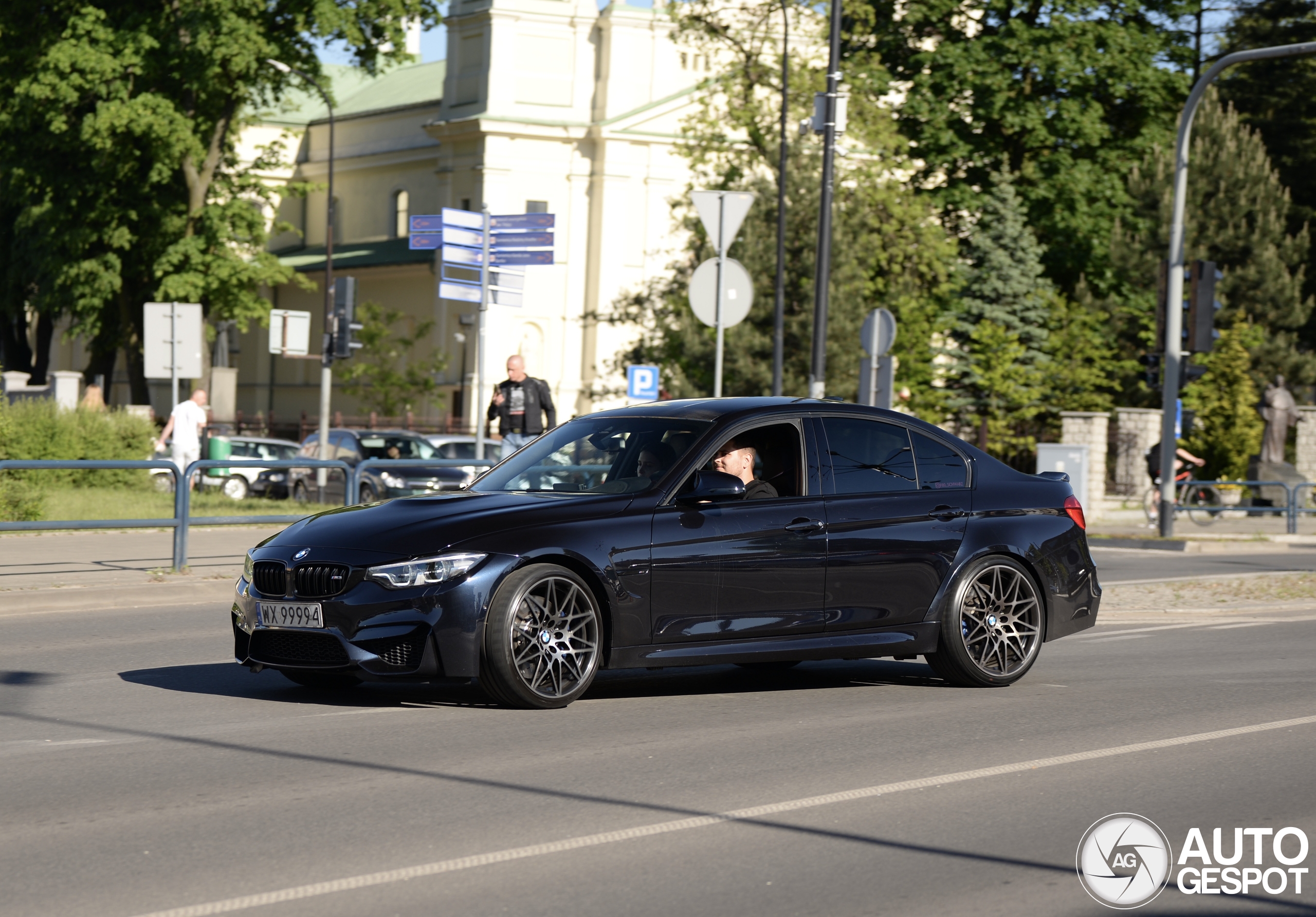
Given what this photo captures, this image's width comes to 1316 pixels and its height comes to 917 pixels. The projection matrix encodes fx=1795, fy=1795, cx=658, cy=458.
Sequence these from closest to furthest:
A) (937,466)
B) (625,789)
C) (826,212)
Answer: (625,789), (937,466), (826,212)

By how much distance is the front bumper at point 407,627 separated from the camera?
8.50 m

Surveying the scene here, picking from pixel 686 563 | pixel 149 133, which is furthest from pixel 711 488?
pixel 149 133

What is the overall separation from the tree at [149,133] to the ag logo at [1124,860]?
38.4 meters

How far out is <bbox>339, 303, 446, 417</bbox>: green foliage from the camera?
214 ft

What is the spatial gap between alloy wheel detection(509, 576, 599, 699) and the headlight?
0.35 m

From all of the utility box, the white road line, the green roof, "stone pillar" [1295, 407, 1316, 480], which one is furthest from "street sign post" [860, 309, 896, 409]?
the green roof

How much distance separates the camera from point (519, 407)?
21016 mm

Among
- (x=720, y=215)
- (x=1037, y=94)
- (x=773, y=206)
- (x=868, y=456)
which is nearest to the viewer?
(x=868, y=456)

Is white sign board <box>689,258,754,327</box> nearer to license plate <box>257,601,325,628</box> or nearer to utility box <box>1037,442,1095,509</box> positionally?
license plate <box>257,601,325,628</box>

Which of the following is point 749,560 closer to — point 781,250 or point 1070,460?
point 1070,460

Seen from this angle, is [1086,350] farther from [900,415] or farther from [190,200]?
[900,415]

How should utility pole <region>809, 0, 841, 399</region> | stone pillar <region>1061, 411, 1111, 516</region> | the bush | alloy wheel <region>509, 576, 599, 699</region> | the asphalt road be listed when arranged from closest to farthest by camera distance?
the asphalt road < alloy wheel <region>509, 576, 599, 699</region> < utility pole <region>809, 0, 841, 399</region> < the bush < stone pillar <region>1061, 411, 1111, 516</region>

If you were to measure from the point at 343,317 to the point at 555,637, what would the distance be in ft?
62.5

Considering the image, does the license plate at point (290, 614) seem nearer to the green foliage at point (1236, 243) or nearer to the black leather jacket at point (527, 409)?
the black leather jacket at point (527, 409)
